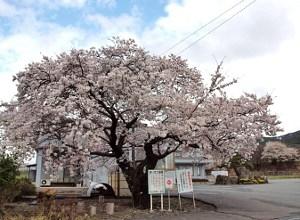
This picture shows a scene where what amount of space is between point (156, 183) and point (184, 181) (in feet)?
5.12

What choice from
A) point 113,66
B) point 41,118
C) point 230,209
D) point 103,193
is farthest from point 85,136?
point 103,193

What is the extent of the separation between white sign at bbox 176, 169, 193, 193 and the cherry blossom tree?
970mm

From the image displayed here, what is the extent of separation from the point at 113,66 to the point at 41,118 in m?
3.16

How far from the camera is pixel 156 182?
13.2 m

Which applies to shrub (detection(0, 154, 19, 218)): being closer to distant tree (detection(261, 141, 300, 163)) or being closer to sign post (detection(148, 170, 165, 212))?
sign post (detection(148, 170, 165, 212))

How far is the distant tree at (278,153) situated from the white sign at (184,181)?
38.3 metres

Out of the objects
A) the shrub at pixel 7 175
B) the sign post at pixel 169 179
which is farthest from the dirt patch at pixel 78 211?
the sign post at pixel 169 179

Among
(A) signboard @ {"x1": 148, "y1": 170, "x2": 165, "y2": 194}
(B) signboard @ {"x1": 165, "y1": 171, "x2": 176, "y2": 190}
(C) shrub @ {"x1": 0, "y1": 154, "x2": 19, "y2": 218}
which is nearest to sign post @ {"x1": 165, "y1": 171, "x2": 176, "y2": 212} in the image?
(B) signboard @ {"x1": 165, "y1": 171, "x2": 176, "y2": 190}

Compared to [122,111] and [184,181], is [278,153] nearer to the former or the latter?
[184,181]

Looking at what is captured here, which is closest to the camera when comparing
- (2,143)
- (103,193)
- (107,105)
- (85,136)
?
(85,136)

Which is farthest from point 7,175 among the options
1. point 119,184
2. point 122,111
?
point 119,184

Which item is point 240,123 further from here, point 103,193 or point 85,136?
point 103,193

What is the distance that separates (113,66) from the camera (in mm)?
13148

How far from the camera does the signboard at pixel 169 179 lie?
13.5 metres
